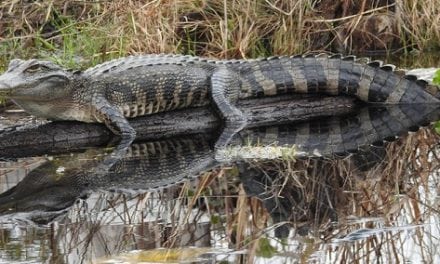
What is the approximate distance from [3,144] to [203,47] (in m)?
3.50

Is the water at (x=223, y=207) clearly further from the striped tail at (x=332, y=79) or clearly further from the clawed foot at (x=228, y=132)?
the striped tail at (x=332, y=79)

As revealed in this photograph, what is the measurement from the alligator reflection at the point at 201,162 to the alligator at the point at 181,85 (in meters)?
0.20

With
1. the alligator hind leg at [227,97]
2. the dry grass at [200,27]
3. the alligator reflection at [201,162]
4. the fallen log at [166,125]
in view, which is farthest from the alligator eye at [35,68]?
the dry grass at [200,27]

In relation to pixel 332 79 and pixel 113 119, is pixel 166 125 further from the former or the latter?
pixel 332 79

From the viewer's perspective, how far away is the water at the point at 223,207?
395 centimetres

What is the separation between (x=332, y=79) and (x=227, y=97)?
2.74 feet

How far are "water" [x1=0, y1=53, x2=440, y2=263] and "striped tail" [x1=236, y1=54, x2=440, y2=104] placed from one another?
3.15 ft

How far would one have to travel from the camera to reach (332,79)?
24.7 ft

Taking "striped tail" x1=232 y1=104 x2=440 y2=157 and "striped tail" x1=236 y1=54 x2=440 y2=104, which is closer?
"striped tail" x1=232 y1=104 x2=440 y2=157

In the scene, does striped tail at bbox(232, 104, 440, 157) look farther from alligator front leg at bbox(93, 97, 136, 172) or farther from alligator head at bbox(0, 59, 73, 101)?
alligator head at bbox(0, 59, 73, 101)

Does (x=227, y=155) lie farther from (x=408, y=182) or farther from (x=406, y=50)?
(x=406, y=50)

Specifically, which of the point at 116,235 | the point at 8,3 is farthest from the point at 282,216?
the point at 8,3

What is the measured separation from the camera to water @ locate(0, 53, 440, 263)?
12.9 feet

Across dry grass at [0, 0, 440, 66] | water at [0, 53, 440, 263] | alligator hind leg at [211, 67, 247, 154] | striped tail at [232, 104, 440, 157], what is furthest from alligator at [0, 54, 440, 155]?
dry grass at [0, 0, 440, 66]
